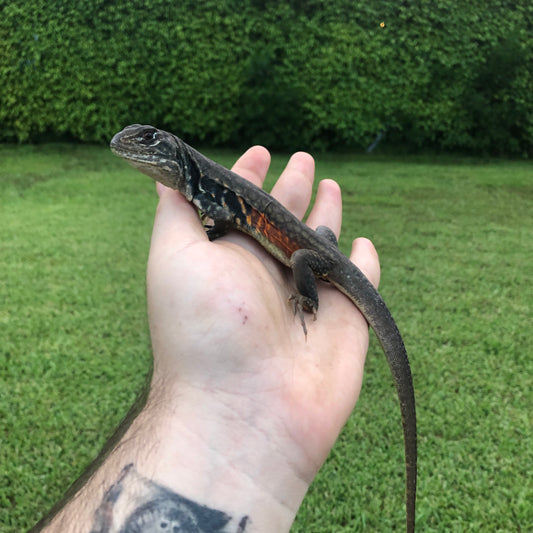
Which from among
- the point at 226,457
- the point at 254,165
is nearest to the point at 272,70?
the point at 254,165

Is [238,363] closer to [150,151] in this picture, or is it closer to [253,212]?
[253,212]

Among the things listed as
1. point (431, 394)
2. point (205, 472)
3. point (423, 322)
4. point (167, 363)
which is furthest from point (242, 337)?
point (423, 322)

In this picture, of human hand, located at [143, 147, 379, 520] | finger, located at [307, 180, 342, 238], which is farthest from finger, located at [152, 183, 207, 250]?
finger, located at [307, 180, 342, 238]

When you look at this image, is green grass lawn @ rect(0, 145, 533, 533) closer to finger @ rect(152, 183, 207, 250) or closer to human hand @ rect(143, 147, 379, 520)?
human hand @ rect(143, 147, 379, 520)

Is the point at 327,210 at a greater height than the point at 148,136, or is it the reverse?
the point at 148,136

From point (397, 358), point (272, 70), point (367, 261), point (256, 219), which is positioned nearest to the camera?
point (397, 358)

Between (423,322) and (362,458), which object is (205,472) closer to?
(362,458)
